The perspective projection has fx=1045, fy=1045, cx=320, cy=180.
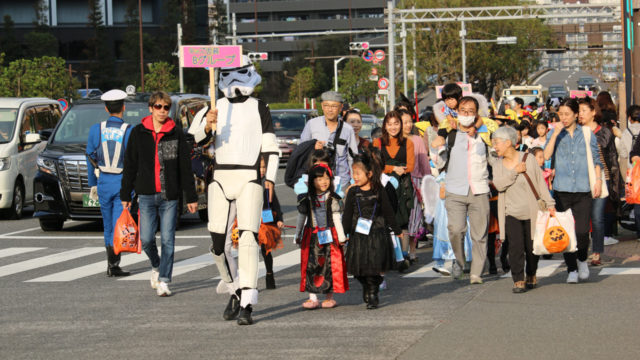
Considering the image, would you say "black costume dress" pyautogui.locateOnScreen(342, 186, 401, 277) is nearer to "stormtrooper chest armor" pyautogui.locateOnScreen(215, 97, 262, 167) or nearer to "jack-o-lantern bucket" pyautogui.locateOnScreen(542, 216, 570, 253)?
"stormtrooper chest armor" pyautogui.locateOnScreen(215, 97, 262, 167)

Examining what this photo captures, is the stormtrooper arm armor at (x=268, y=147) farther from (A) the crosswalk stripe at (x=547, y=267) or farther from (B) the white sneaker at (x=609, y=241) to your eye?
(B) the white sneaker at (x=609, y=241)

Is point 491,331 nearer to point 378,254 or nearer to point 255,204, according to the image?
point 378,254

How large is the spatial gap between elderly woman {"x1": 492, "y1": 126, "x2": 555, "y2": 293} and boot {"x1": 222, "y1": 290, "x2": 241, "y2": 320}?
2726 mm

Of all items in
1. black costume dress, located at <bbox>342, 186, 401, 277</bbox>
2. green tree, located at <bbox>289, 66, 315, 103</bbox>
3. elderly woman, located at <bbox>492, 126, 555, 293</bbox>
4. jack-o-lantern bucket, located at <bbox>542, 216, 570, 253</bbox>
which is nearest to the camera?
black costume dress, located at <bbox>342, 186, 401, 277</bbox>

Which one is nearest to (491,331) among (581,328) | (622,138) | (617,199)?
(581,328)

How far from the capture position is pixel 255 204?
8367 mm

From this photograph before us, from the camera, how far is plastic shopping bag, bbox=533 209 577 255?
9.62 m

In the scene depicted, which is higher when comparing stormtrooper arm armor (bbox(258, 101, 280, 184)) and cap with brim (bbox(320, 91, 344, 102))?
cap with brim (bbox(320, 91, 344, 102))

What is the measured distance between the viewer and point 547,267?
37.7ft

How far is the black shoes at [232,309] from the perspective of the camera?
27.8 ft

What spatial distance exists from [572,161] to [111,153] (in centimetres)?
485

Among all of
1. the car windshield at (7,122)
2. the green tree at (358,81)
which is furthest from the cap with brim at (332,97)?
the green tree at (358,81)

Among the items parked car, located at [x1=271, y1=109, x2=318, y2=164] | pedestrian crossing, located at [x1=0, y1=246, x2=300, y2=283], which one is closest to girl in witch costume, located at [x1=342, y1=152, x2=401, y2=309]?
pedestrian crossing, located at [x1=0, y1=246, x2=300, y2=283]

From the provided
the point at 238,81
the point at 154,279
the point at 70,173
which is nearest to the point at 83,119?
the point at 70,173
